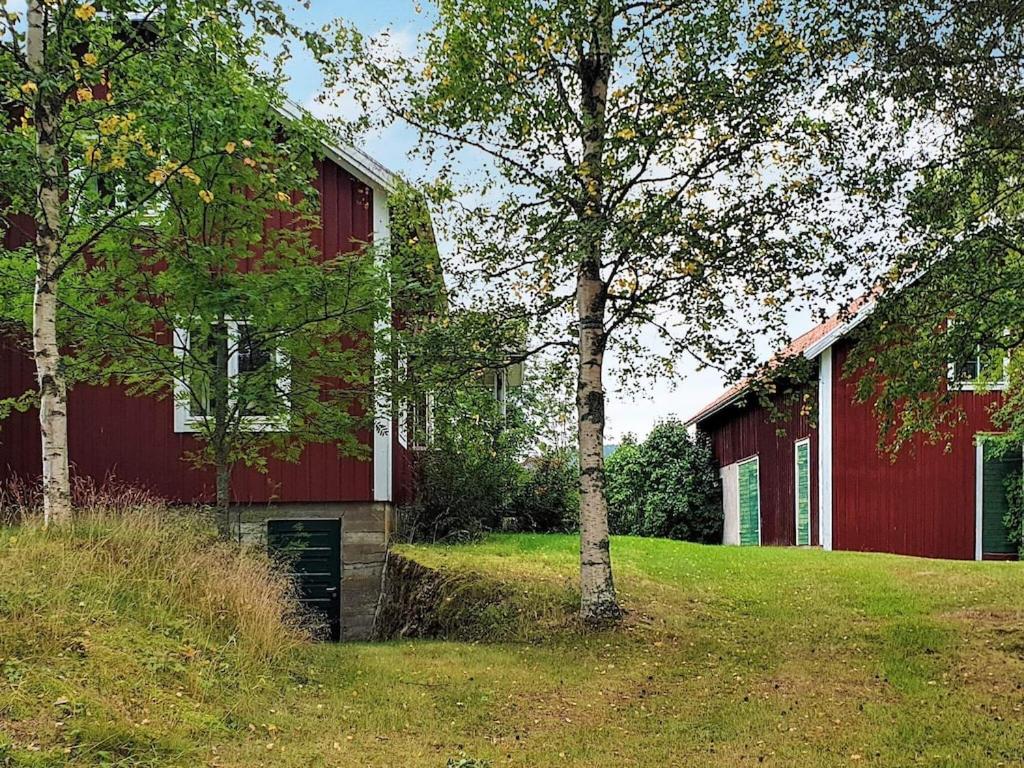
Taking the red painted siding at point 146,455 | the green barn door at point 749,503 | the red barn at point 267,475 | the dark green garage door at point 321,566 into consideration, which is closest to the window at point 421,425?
the red barn at point 267,475

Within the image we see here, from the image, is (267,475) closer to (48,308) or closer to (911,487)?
(48,308)

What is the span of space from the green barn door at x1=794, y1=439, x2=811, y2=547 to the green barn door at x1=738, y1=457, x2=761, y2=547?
2.50m

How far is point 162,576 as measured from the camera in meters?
7.31

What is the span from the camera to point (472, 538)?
1386 centimetres

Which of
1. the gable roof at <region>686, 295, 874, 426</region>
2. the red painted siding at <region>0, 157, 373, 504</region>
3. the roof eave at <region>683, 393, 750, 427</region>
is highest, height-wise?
the gable roof at <region>686, 295, 874, 426</region>

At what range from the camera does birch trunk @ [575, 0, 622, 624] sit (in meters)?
8.83

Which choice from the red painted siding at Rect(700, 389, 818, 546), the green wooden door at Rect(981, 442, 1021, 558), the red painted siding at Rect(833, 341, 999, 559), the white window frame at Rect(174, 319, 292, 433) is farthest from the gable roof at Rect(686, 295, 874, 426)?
the white window frame at Rect(174, 319, 292, 433)

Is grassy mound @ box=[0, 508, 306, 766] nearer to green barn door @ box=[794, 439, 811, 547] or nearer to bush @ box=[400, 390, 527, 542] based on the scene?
bush @ box=[400, 390, 527, 542]

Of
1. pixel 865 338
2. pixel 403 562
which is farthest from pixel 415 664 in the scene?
pixel 865 338

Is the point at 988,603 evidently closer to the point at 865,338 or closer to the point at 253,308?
the point at 865,338

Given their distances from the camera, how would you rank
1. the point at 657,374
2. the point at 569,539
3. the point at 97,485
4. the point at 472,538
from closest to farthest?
the point at 657,374, the point at 97,485, the point at 472,538, the point at 569,539

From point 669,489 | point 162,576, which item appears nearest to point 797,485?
point 669,489

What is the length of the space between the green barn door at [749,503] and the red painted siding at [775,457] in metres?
0.24

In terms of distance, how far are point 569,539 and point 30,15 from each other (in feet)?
35.9
